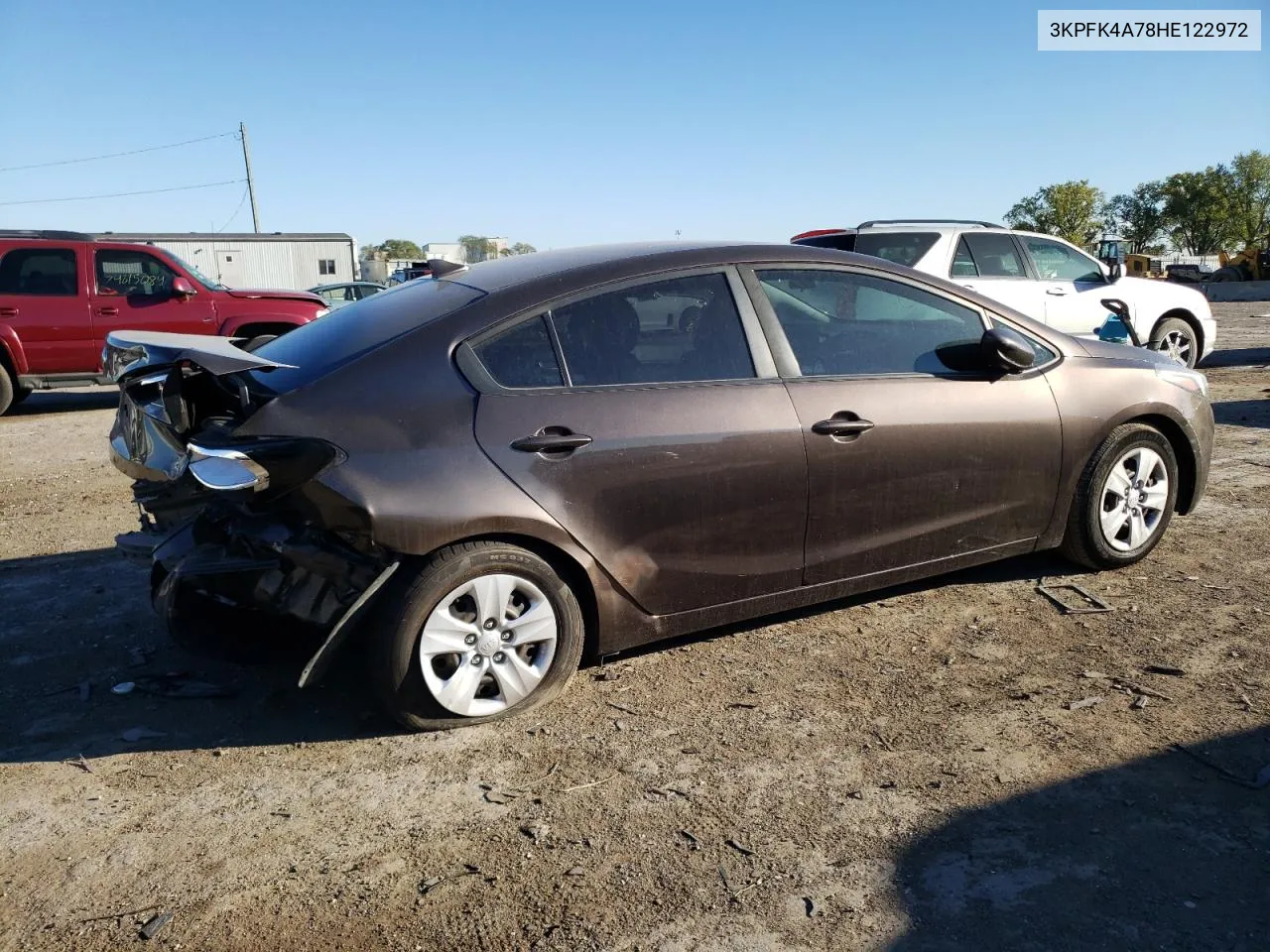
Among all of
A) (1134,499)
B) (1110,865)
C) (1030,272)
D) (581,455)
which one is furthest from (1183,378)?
(1030,272)

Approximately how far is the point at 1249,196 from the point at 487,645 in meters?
87.0

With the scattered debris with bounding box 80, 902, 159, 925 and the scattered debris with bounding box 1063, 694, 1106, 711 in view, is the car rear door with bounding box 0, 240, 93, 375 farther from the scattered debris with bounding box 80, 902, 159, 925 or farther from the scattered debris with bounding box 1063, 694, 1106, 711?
the scattered debris with bounding box 1063, 694, 1106, 711

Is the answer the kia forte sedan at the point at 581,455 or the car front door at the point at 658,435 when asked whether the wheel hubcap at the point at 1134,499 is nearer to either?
the kia forte sedan at the point at 581,455

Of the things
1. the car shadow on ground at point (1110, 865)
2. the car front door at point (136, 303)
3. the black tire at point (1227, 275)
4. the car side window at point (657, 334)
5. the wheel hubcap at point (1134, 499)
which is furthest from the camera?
the black tire at point (1227, 275)

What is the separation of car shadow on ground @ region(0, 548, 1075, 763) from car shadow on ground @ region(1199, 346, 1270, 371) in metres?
10.4

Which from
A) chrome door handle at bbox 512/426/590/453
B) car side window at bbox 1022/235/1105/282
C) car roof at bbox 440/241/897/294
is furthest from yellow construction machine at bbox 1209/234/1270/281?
chrome door handle at bbox 512/426/590/453

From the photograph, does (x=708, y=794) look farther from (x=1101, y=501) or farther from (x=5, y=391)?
(x=5, y=391)

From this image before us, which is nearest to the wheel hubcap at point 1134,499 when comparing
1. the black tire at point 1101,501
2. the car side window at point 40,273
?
the black tire at point 1101,501

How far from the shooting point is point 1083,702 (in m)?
3.63

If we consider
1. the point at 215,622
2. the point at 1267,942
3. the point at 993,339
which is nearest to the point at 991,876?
the point at 1267,942

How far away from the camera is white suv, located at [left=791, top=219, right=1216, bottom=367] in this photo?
33.2ft

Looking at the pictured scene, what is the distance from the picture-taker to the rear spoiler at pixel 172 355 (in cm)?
341

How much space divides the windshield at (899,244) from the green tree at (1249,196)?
254ft

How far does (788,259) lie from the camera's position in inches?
165
